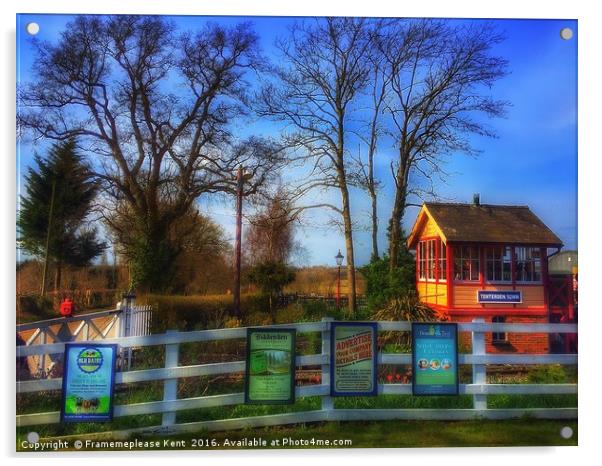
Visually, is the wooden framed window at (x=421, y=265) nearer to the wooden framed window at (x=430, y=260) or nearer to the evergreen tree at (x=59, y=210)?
the wooden framed window at (x=430, y=260)

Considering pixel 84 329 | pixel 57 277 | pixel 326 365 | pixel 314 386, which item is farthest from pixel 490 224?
pixel 57 277

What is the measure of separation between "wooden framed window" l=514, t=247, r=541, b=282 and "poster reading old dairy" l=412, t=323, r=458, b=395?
633 millimetres

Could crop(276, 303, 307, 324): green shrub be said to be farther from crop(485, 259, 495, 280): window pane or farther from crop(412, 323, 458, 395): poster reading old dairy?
crop(485, 259, 495, 280): window pane

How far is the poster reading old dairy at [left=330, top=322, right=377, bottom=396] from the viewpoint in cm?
384

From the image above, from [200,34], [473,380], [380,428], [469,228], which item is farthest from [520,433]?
[200,34]

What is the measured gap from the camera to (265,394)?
3.76 meters

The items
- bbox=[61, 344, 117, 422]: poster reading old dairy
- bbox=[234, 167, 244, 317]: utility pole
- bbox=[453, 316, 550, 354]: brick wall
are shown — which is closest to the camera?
bbox=[61, 344, 117, 422]: poster reading old dairy

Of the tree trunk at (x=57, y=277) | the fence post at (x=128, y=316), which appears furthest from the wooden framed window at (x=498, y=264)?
the tree trunk at (x=57, y=277)

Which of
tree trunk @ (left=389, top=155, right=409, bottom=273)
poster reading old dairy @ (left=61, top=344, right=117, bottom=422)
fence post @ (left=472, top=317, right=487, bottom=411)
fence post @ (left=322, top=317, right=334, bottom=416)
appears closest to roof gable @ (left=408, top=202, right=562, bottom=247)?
tree trunk @ (left=389, top=155, right=409, bottom=273)

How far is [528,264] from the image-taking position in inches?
151

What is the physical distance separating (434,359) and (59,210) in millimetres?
2980

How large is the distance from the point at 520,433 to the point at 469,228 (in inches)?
62.5

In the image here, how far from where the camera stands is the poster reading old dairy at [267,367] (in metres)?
3.76

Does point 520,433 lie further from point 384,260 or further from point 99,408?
point 99,408
